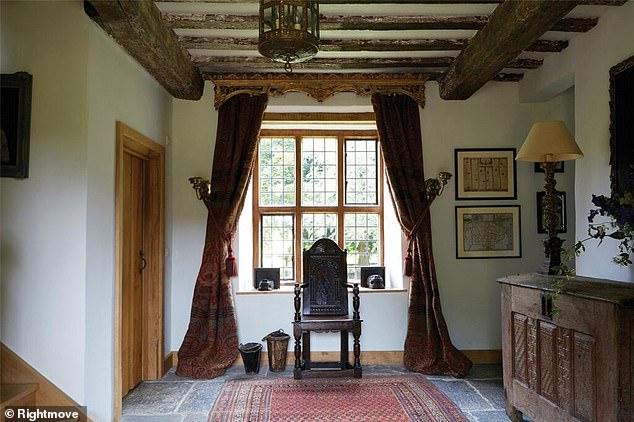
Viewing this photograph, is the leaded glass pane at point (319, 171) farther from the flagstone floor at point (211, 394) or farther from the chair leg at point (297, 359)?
the flagstone floor at point (211, 394)

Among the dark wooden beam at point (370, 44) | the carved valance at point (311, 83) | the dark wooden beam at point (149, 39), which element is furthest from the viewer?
the carved valance at point (311, 83)

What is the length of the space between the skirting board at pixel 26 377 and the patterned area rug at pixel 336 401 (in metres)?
1.05

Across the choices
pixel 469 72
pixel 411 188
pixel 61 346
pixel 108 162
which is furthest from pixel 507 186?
pixel 61 346

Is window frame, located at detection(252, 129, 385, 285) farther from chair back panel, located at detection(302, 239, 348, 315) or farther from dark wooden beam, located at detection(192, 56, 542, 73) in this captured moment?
dark wooden beam, located at detection(192, 56, 542, 73)

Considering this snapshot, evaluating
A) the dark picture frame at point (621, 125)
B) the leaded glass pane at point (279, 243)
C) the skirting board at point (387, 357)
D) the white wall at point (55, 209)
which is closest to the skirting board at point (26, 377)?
the white wall at point (55, 209)

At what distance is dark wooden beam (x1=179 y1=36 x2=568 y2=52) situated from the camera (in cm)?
385

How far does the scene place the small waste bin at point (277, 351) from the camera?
4430mm

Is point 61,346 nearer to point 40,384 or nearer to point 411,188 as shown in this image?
point 40,384

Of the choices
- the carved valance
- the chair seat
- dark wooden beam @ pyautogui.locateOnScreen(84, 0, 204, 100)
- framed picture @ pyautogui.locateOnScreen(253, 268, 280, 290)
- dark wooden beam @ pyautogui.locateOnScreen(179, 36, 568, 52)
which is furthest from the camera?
framed picture @ pyautogui.locateOnScreen(253, 268, 280, 290)

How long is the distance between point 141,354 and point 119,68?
2472 mm

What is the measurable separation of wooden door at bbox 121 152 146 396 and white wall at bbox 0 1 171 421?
81 centimetres

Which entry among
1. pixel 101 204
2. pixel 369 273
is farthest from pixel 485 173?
pixel 101 204

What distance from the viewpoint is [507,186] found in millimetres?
4789

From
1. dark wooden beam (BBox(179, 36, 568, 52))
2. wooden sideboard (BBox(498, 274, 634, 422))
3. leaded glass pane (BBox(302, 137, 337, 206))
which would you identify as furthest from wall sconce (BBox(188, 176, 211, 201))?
wooden sideboard (BBox(498, 274, 634, 422))
